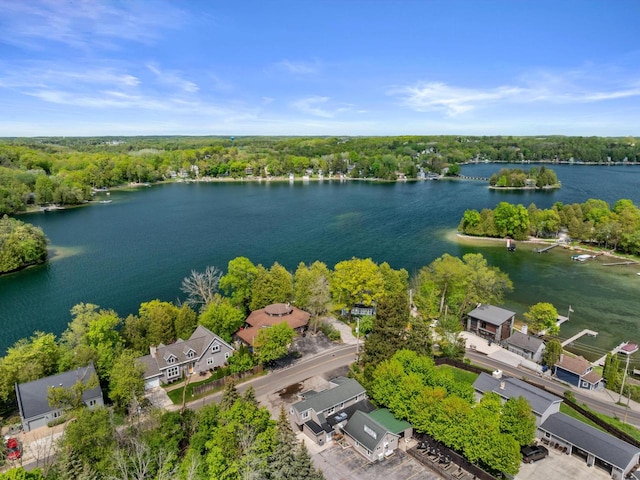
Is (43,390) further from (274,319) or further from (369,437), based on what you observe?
(369,437)

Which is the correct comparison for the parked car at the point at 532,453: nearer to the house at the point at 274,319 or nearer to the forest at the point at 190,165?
the house at the point at 274,319

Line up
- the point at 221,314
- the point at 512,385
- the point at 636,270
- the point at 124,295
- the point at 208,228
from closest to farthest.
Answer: the point at 512,385 < the point at 221,314 < the point at 124,295 < the point at 636,270 < the point at 208,228

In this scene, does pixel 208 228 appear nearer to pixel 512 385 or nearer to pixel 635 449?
pixel 512 385

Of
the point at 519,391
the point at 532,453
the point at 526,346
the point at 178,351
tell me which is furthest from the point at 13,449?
the point at 526,346

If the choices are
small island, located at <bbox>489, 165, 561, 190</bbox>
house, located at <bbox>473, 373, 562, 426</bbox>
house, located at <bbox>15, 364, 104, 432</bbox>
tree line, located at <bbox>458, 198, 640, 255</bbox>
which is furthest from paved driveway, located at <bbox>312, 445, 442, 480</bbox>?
small island, located at <bbox>489, 165, 561, 190</bbox>

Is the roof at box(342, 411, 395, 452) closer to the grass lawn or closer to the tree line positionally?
the grass lawn

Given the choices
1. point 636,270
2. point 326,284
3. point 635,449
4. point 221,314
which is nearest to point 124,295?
point 221,314
